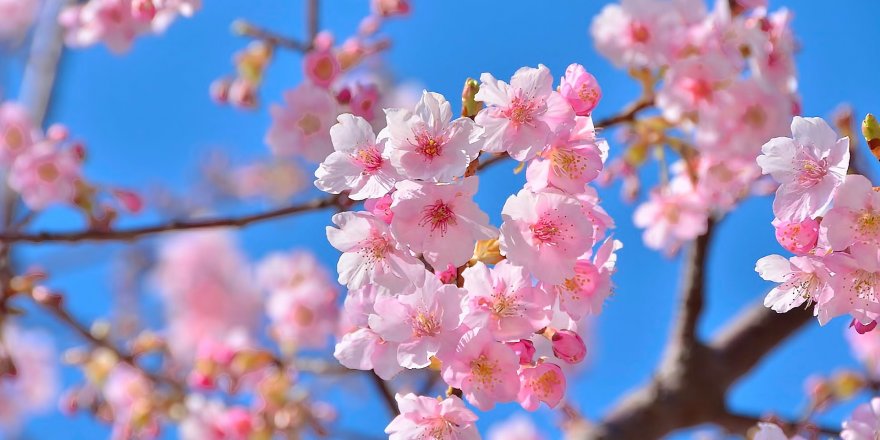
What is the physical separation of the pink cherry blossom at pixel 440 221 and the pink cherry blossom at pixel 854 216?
0.41 m

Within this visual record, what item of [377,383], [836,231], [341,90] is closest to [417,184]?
[836,231]

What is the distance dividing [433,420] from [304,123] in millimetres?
1069

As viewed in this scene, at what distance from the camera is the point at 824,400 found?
2.12 meters

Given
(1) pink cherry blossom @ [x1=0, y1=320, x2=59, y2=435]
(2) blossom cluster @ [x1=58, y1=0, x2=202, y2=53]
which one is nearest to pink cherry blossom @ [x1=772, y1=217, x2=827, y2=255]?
(2) blossom cluster @ [x1=58, y1=0, x2=202, y2=53]

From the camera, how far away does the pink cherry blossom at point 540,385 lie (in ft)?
3.59

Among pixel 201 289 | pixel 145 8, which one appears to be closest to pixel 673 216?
pixel 145 8

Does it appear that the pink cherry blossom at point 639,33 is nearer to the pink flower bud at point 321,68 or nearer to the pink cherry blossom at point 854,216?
the pink flower bud at point 321,68

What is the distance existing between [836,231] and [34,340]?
5.29 meters

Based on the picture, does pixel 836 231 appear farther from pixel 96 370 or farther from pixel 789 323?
pixel 96 370

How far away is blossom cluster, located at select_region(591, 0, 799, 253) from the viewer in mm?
1835

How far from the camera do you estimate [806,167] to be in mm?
1052

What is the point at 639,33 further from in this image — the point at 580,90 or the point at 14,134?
the point at 14,134

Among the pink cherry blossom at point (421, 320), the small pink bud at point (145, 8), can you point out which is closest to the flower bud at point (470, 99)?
the pink cherry blossom at point (421, 320)

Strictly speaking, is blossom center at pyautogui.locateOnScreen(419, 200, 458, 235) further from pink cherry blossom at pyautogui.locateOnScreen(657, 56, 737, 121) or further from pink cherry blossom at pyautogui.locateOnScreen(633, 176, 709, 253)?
pink cherry blossom at pyautogui.locateOnScreen(633, 176, 709, 253)
